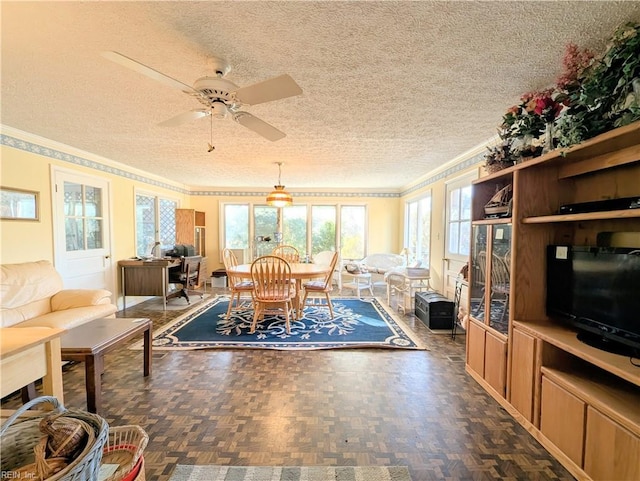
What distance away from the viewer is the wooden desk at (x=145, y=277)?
14.9 ft

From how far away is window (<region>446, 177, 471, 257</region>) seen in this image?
3.84 metres

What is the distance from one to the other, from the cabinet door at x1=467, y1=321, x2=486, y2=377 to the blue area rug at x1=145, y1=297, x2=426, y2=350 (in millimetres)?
596

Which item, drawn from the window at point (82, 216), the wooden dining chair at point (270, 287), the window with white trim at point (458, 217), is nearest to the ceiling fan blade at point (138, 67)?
the wooden dining chair at point (270, 287)

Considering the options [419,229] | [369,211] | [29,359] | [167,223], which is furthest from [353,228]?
[29,359]

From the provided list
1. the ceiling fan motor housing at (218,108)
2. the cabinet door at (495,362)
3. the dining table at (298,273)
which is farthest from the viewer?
the dining table at (298,273)

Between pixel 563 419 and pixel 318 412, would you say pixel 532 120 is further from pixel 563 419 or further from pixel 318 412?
pixel 318 412

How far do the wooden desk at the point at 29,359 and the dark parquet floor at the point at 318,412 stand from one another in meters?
0.65

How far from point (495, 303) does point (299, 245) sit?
5100 millimetres

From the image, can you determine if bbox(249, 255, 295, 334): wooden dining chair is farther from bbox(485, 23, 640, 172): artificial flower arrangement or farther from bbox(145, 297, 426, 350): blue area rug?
bbox(485, 23, 640, 172): artificial flower arrangement

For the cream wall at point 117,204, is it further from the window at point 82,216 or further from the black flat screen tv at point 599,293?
the black flat screen tv at point 599,293

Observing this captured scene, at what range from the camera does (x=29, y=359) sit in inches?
54.6

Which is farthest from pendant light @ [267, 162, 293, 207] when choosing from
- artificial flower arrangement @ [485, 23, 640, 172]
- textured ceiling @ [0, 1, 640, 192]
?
artificial flower arrangement @ [485, 23, 640, 172]

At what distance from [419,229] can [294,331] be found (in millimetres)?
3371

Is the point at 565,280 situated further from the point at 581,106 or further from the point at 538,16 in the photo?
the point at 538,16
